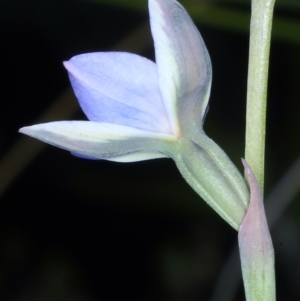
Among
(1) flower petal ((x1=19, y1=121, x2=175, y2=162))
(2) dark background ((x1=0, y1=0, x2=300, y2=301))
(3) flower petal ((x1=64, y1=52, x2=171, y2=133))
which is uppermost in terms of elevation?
(3) flower petal ((x1=64, y1=52, x2=171, y2=133))

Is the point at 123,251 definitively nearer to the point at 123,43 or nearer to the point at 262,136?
the point at 123,43

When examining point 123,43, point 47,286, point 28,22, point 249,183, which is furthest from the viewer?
point 28,22

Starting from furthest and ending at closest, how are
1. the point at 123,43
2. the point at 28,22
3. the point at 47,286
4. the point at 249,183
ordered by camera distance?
the point at 28,22 → the point at 47,286 → the point at 123,43 → the point at 249,183

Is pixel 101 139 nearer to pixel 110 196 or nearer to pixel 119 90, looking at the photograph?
pixel 119 90

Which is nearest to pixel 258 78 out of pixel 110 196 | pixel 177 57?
pixel 177 57

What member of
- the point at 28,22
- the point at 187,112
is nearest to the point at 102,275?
the point at 28,22

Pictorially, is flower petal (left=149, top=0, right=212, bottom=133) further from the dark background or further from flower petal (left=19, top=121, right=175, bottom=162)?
the dark background

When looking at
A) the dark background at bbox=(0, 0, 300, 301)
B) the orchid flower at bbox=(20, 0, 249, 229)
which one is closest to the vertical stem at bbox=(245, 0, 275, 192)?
the orchid flower at bbox=(20, 0, 249, 229)
